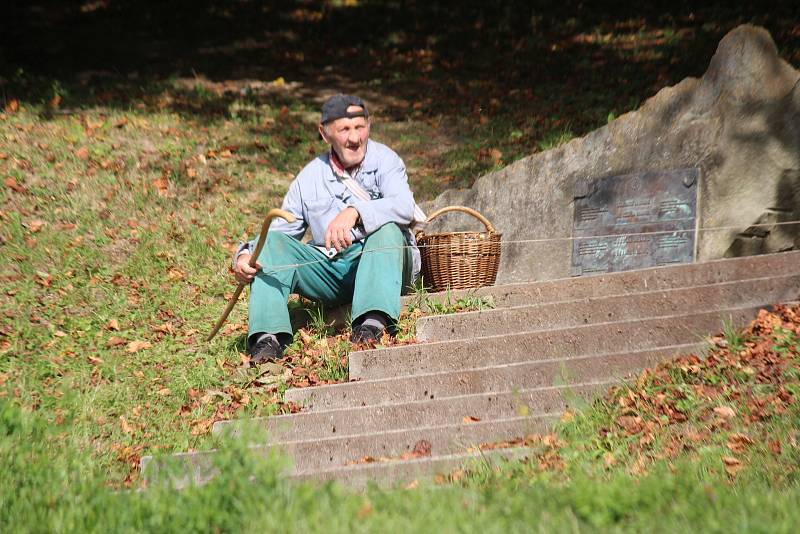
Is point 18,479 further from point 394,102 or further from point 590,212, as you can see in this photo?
point 394,102

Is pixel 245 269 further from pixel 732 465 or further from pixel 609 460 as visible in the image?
pixel 732 465

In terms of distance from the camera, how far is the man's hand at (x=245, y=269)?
19.5 ft

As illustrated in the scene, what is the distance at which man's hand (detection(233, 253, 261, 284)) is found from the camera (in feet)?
19.5

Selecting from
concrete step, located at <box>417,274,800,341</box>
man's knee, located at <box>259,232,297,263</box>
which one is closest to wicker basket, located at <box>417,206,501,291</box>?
concrete step, located at <box>417,274,800,341</box>

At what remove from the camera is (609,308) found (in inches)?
221

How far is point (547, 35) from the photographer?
47.2 ft

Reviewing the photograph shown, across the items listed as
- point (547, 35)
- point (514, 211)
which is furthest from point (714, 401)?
point (547, 35)

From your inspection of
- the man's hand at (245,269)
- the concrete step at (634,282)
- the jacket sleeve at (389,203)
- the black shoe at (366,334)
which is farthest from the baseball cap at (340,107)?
the black shoe at (366,334)

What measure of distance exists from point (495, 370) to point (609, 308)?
0.89 metres

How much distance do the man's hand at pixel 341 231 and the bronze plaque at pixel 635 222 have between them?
5.91 ft

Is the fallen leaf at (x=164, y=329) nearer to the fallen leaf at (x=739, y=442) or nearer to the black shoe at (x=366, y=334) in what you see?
the black shoe at (x=366, y=334)

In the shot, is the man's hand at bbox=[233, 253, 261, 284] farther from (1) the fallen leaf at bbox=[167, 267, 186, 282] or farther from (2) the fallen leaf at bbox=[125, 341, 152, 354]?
(1) the fallen leaf at bbox=[167, 267, 186, 282]

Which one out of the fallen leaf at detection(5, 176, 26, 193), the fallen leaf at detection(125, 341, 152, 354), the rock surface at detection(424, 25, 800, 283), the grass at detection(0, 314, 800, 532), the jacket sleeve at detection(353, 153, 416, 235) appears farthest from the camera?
the fallen leaf at detection(5, 176, 26, 193)

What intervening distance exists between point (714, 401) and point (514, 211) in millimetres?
2935
